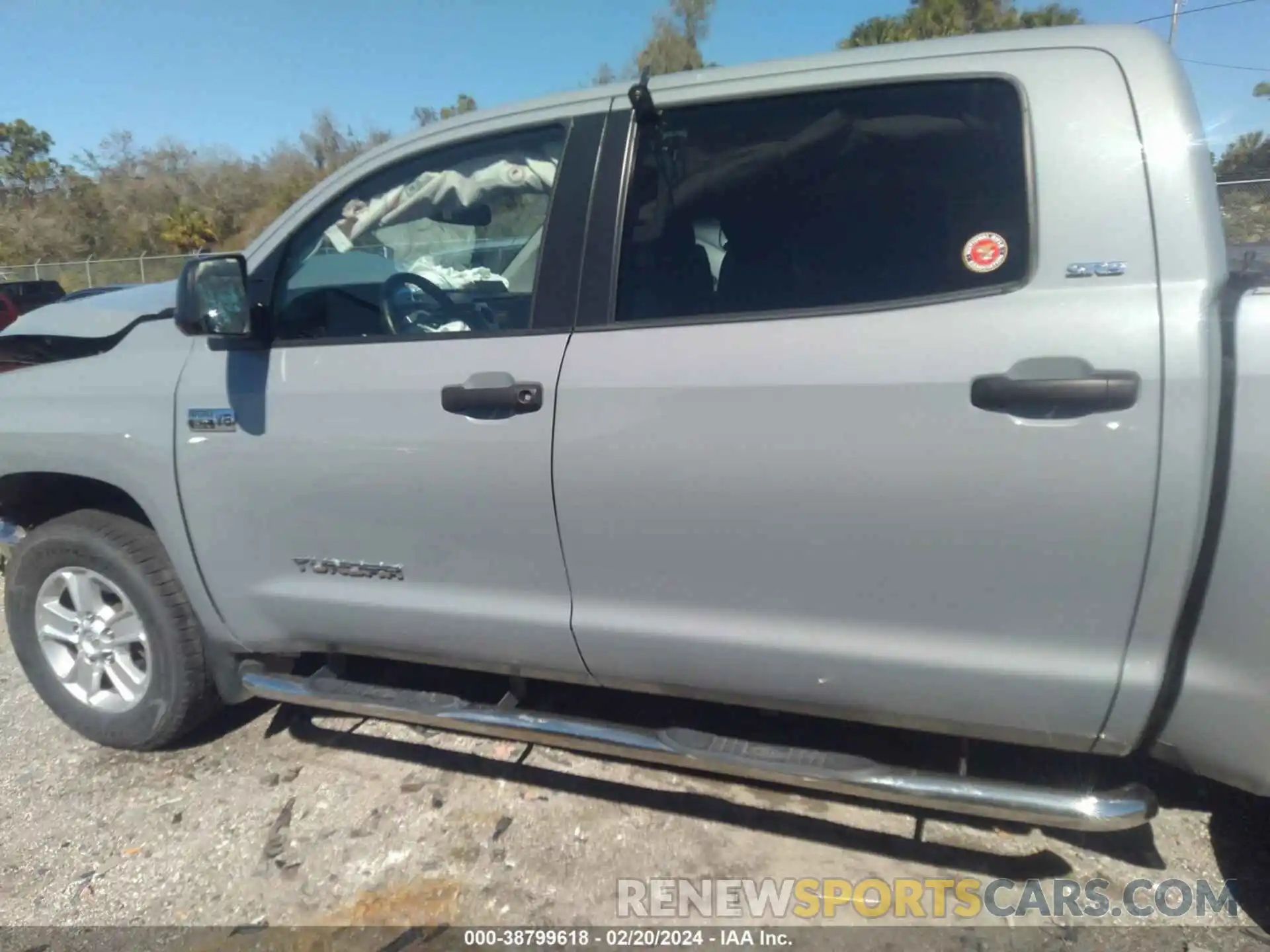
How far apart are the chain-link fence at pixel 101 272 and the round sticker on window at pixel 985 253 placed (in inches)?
1112

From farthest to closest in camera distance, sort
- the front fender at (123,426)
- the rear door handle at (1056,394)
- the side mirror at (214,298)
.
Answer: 1. the front fender at (123,426)
2. the side mirror at (214,298)
3. the rear door handle at (1056,394)

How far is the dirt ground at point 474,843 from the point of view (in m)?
2.42

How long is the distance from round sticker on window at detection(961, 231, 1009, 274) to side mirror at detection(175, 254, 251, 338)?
192 centimetres

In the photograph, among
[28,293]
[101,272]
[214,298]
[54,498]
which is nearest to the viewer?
[214,298]

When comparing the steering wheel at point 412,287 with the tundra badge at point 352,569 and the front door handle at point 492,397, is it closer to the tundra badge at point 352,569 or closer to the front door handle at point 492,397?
the front door handle at point 492,397

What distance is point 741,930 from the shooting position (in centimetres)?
232

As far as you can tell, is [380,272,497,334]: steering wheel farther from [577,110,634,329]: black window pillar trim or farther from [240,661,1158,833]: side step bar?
[240,661,1158,833]: side step bar

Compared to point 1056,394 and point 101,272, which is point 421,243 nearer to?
point 1056,394

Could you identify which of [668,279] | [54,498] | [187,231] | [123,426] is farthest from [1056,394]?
[187,231]

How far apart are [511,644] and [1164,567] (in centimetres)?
157

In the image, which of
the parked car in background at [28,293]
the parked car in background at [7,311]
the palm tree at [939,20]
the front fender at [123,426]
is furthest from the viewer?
the palm tree at [939,20]

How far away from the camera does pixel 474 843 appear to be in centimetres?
268

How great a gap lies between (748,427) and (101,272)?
3202 cm

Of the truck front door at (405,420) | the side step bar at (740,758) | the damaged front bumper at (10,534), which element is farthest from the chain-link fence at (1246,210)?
the damaged front bumper at (10,534)
